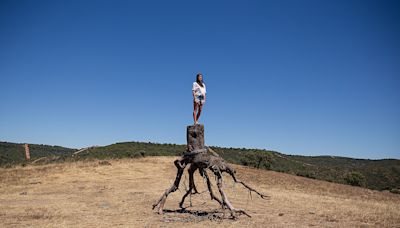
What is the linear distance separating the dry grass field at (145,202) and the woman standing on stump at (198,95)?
3129mm

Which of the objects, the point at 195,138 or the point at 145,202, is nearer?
the point at 195,138

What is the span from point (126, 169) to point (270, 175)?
410 inches

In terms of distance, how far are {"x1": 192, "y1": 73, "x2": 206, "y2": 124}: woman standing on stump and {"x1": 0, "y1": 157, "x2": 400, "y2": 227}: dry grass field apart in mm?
3129

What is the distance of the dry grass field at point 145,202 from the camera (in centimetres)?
899

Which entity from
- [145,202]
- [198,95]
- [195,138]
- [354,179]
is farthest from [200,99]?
[354,179]

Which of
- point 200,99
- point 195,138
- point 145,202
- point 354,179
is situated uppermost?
point 200,99

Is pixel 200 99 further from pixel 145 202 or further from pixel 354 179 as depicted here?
pixel 354 179

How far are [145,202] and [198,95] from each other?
533 centimetres

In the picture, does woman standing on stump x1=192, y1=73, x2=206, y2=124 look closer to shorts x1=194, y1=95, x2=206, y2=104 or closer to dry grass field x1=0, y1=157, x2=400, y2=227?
shorts x1=194, y1=95, x2=206, y2=104

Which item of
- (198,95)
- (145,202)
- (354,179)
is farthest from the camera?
(354,179)

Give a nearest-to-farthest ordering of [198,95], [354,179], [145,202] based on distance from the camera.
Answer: [198,95] → [145,202] → [354,179]

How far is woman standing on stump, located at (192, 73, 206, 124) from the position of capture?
32.1 ft

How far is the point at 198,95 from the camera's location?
32.2 ft

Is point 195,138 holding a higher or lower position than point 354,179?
higher
